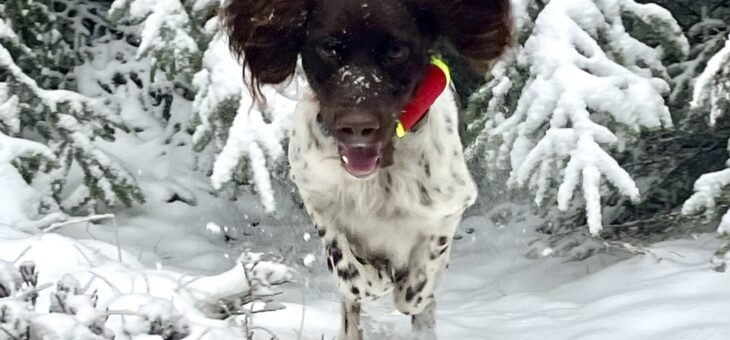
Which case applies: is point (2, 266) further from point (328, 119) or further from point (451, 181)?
point (451, 181)

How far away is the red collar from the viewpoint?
2502mm

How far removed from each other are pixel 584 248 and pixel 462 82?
1.04 metres

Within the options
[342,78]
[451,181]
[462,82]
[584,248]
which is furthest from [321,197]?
[584,248]

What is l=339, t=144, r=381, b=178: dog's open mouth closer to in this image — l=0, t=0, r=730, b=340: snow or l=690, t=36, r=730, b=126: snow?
l=0, t=0, r=730, b=340: snow

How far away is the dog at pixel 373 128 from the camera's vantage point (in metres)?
2.34

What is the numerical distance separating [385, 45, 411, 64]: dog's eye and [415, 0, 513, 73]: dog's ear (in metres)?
0.18

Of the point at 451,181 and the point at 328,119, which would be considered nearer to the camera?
the point at 328,119

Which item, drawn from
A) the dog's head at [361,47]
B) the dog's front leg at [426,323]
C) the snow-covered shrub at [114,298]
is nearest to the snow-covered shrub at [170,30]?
the snow-covered shrub at [114,298]

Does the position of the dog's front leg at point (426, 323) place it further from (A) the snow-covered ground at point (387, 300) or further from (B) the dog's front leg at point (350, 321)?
(B) the dog's front leg at point (350, 321)

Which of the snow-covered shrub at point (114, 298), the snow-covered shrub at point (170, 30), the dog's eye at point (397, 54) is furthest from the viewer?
the snow-covered shrub at point (170, 30)

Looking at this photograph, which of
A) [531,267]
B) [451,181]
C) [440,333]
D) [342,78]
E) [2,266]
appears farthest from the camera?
[531,267]

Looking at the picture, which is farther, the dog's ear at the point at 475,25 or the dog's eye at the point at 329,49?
the dog's ear at the point at 475,25

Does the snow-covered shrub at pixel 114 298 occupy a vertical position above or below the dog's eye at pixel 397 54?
below

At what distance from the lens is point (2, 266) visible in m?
2.06
